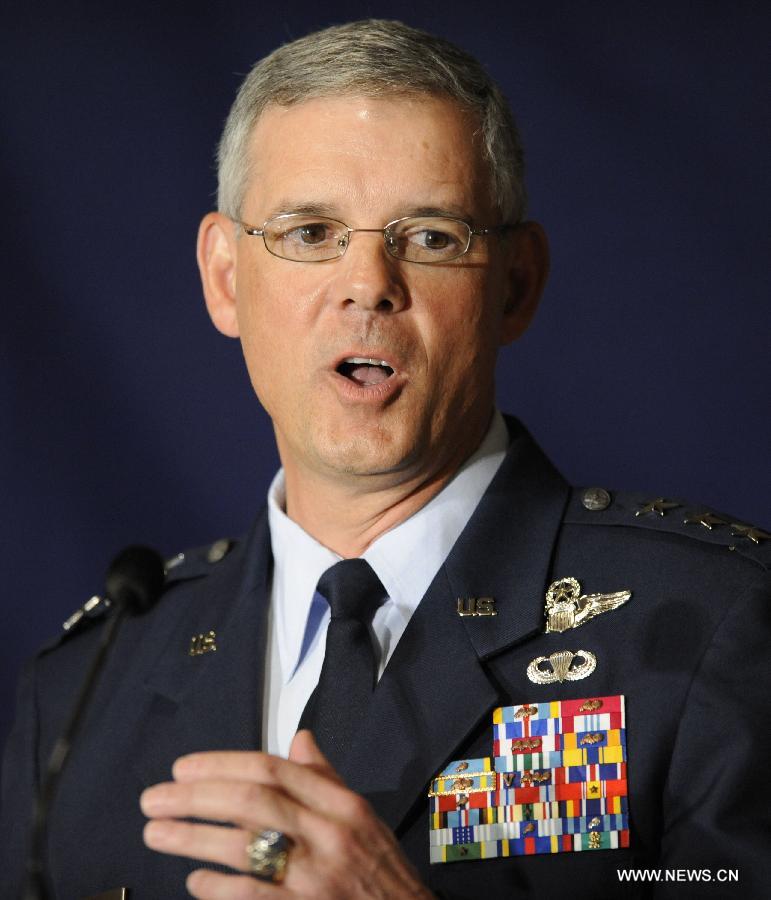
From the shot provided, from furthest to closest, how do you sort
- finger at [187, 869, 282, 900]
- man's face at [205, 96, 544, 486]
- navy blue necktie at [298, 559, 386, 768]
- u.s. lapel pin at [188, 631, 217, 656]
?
u.s. lapel pin at [188, 631, 217, 656] → man's face at [205, 96, 544, 486] → navy blue necktie at [298, 559, 386, 768] → finger at [187, 869, 282, 900]

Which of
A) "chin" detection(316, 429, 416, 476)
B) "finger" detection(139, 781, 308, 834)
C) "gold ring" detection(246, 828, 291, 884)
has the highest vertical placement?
"chin" detection(316, 429, 416, 476)

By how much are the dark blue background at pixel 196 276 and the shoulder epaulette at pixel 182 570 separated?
1.73 feet

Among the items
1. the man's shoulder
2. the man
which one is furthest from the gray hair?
the man's shoulder

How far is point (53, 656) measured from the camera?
2.47m

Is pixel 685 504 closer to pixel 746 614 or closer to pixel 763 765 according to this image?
pixel 746 614

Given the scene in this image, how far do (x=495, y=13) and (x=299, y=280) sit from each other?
116 cm

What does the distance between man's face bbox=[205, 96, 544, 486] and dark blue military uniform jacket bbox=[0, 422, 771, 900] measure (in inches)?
7.0

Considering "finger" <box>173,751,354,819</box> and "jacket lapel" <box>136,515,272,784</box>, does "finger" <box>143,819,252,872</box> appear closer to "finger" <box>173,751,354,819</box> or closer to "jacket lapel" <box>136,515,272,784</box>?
"finger" <box>173,751,354,819</box>

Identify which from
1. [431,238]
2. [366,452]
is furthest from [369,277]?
[366,452]

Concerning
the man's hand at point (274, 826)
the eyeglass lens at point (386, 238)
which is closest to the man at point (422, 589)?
the eyeglass lens at point (386, 238)

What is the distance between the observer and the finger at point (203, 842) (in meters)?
1.43

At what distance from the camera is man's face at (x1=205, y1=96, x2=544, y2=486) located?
2.02m

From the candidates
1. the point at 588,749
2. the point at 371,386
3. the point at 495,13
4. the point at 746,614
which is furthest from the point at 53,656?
the point at 495,13

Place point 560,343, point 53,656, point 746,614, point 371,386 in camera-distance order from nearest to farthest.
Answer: point 746,614 → point 371,386 → point 53,656 → point 560,343
